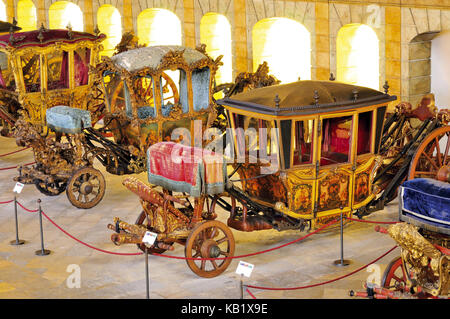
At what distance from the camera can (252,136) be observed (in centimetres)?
950

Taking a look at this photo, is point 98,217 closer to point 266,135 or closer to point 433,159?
point 266,135

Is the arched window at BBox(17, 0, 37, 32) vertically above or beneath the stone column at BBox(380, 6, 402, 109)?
above

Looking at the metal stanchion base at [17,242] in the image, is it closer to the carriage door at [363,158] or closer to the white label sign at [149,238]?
the white label sign at [149,238]

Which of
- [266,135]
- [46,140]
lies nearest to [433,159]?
[266,135]

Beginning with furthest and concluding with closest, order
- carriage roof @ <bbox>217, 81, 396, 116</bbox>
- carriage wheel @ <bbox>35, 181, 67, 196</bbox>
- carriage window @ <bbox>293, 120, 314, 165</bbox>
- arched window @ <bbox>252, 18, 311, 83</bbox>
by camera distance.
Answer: arched window @ <bbox>252, 18, 311, 83</bbox> < carriage wheel @ <bbox>35, 181, 67, 196</bbox> < carriage window @ <bbox>293, 120, 314, 165</bbox> < carriage roof @ <bbox>217, 81, 396, 116</bbox>

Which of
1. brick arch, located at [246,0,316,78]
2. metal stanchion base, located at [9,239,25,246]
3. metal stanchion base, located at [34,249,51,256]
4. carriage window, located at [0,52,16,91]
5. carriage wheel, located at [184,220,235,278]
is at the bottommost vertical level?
metal stanchion base, located at [34,249,51,256]

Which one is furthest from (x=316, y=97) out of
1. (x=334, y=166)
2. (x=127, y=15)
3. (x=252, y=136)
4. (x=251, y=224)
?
(x=127, y=15)

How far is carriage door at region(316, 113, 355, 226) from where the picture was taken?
9.20m

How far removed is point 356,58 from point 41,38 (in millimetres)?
5976

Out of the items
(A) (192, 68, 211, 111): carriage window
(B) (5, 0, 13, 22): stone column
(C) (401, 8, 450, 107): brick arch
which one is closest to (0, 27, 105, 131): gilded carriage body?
(A) (192, 68, 211, 111): carriage window

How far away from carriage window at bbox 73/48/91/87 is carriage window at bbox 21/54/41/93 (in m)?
0.69

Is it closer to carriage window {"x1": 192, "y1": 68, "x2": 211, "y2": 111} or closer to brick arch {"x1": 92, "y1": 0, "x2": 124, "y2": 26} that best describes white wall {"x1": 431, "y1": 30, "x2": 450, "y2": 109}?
carriage window {"x1": 192, "y1": 68, "x2": 211, "y2": 111}

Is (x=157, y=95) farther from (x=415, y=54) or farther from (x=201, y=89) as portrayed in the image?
(x=415, y=54)

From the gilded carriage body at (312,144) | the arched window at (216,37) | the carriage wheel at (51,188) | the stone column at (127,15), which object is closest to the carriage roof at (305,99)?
the gilded carriage body at (312,144)
